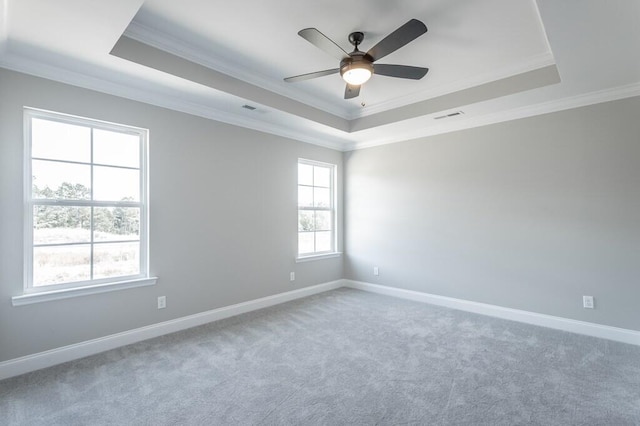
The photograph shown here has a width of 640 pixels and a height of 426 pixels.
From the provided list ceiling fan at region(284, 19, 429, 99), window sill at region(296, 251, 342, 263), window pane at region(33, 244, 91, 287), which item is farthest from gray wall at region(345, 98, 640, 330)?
window pane at region(33, 244, 91, 287)

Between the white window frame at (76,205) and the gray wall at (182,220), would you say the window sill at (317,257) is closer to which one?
the gray wall at (182,220)

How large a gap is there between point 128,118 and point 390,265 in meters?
3.95

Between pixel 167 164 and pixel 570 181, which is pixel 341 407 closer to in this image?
pixel 167 164

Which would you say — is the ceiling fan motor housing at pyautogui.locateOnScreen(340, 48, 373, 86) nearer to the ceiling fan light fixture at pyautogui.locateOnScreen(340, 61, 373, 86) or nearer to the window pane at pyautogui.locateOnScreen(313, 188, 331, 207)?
the ceiling fan light fixture at pyautogui.locateOnScreen(340, 61, 373, 86)

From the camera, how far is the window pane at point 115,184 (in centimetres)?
298

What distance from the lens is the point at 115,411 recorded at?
2.05 meters

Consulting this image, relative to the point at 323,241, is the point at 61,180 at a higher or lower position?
higher

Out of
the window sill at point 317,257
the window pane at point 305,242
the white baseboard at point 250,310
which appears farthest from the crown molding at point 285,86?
the white baseboard at point 250,310

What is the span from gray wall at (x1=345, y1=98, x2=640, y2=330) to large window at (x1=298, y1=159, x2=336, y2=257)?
0.66 m

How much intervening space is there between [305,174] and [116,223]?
8.95ft

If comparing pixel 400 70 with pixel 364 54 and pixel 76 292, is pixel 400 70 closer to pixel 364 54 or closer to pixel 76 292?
pixel 364 54

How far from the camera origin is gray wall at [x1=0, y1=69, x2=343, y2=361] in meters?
2.53

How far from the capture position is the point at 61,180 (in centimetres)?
278

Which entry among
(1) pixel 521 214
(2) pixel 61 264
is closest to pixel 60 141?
(2) pixel 61 264
